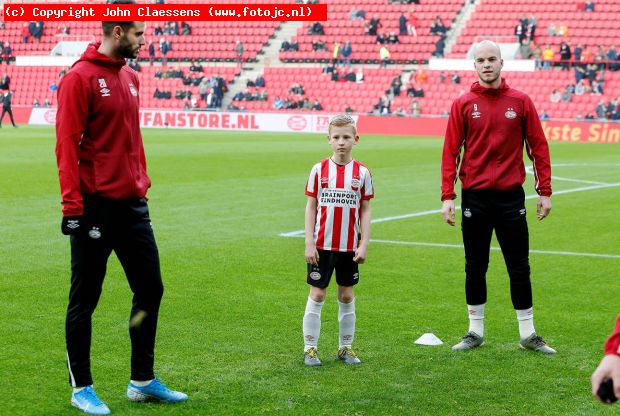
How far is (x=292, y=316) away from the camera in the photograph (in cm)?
807

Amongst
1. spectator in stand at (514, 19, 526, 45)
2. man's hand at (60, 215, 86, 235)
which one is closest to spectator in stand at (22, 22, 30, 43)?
spectator in stand at (514, 19, 526, 45)

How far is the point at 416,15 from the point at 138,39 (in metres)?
45.4

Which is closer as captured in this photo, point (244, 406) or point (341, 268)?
point (244, 406)

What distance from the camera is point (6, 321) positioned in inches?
301

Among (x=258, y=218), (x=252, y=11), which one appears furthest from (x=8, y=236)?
(x=252, y=11)

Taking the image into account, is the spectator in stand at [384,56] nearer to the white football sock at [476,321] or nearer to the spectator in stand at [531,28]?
the spectator in stand at [531,28]

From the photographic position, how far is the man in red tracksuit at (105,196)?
17.2 feet

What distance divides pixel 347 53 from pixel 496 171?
41.3 metres

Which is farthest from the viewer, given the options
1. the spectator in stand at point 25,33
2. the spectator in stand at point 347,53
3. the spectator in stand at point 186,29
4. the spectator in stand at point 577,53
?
the spectator in stand at point 25,33

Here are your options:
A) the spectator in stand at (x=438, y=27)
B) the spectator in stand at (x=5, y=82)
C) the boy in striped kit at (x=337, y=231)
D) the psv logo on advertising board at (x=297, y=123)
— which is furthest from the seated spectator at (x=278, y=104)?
the boy in striped kit at (x=337, y=231)

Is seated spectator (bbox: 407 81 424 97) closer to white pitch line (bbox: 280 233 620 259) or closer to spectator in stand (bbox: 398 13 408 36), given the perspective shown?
spectator in stand (bbox: 398 13 408 36)

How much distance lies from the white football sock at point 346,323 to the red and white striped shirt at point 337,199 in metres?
0.39

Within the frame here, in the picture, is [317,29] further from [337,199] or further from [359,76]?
[337,199]

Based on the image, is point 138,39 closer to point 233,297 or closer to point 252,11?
point 233,297
